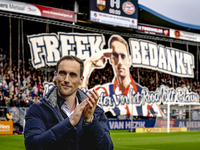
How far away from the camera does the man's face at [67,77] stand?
231 centimetres

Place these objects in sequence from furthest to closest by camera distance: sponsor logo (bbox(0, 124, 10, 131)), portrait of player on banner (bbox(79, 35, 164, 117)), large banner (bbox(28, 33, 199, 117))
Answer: portrait of player on banner (bbox(79, 35, 164, 117)), large banner (bbox(28, 33, 199, 117)), sponsor logo (bbox(0, 124, 10, 131))

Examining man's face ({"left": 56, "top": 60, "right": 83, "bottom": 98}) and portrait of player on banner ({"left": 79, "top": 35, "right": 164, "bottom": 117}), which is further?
portrait of player on banner ({"left": 79, "top": 35, "right": 164, "bottom": 117})

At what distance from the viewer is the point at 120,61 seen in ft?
84.3

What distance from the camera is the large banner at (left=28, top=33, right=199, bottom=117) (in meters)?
22.9

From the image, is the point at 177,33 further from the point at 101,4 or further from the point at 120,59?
the point at 101,4

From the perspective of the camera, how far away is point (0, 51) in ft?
77.2

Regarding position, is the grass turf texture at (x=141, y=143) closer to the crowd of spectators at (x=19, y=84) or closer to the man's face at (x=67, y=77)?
the crowd of spectators at (x=19, y=84)

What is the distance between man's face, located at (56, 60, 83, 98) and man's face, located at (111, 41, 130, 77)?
75.7 feet

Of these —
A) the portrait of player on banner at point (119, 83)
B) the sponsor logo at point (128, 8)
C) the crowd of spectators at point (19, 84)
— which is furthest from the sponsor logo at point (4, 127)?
the sponsor logo at point (128, 8)

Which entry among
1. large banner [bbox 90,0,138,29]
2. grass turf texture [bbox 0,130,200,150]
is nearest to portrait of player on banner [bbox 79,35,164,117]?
large banner [bbox 90,0,138,29]

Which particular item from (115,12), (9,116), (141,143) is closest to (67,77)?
(141,143)

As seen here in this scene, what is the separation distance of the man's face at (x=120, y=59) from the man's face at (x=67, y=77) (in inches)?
→ 909

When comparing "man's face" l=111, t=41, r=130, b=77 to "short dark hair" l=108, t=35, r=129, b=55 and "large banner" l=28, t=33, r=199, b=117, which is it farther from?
"short dark hair" l=108, t=35, r=129, b=55

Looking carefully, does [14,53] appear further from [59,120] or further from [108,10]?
[59,120]
